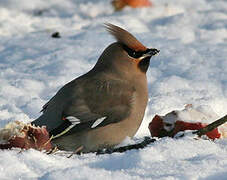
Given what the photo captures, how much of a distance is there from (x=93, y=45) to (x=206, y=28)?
1.23m

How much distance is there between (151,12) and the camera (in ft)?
23.1

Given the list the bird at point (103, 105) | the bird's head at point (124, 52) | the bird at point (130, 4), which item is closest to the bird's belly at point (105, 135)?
the bird at point (103, 105)

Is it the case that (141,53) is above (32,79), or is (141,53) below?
above

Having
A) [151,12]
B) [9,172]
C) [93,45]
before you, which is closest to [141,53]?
[9,172]

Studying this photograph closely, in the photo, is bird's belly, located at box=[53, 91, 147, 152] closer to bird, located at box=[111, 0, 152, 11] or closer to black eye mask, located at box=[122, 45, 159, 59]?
black eye mask, located at box=[122, 45, 159, 59]

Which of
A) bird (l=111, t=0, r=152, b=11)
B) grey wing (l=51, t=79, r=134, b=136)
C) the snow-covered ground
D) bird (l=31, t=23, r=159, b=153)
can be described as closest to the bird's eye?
bird (l=31, t=23, r=159, b=153)

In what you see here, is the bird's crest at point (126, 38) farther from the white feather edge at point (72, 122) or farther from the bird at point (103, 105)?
the white feather edge at point (72, 122)

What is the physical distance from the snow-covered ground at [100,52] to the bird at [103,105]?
34 cm

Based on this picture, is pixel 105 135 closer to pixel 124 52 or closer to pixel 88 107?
pixel 88 107

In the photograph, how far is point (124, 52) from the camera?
402 cm

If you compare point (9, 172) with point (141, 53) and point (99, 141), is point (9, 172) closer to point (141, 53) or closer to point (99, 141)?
point (99, 141)

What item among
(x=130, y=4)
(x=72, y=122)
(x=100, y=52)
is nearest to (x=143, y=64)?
(x=72, y=122)

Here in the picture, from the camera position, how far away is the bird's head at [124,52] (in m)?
3.98

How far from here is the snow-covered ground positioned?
2826mm
